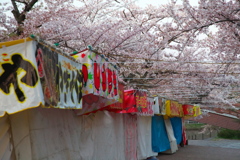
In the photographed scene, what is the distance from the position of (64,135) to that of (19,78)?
2.99 m

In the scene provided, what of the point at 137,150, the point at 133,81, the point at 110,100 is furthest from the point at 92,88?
the point at 133,81

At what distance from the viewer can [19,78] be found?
13.0 ft

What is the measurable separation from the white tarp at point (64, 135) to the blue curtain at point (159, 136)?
476 cm

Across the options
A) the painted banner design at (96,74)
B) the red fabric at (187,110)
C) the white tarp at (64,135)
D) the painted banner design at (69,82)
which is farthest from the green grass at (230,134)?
the painted banner design at (69,82)

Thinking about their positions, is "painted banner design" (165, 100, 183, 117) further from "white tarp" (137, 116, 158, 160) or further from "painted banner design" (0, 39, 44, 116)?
"painted banner design" (0, 39, 44, 116)

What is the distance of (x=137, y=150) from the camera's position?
12.6m

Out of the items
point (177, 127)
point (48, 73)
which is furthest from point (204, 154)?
point (48, 73)

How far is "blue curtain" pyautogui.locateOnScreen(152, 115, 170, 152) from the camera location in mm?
14961

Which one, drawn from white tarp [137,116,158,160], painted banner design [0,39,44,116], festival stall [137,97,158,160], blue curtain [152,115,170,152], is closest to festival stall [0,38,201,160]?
painted banner design [0,39,44,116]

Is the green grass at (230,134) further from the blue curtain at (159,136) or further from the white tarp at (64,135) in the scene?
the white tarp at (64,135)

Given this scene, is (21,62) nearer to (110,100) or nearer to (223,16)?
(110,100)

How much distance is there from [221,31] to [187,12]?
6.52ft

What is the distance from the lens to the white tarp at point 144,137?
12.8 meters

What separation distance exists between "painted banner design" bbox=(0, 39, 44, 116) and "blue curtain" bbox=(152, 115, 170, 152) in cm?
1164
